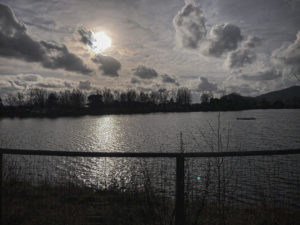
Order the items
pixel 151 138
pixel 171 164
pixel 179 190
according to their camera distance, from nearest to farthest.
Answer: pixel 179 190
pixel 171 164
pixel 151 138

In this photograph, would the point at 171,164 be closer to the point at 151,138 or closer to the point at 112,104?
the point at 151,138

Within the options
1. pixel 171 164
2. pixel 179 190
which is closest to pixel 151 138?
pixel 171 164

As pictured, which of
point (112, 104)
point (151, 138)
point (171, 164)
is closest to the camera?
point (171, 164)

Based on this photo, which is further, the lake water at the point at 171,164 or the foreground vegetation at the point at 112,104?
the foreground vegetation at the point at 112,104

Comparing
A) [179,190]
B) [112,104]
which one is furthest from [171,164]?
[112,104]

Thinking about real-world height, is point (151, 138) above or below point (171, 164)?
below

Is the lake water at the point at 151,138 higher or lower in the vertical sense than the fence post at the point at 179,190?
lower

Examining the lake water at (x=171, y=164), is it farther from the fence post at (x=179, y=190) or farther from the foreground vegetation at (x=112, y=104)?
the foreground vegetation at (x=112, y=104)

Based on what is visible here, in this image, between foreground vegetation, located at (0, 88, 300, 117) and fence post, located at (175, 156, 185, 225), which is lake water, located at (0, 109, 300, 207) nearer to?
fence post, located at (175, 156, 185, 225)

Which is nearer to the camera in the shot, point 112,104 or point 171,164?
point 171,164

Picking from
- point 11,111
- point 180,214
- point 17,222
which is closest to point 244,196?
point 180,214

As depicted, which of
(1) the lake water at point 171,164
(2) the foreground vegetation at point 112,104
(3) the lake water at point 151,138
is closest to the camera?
(1) the lake water at point 171,164

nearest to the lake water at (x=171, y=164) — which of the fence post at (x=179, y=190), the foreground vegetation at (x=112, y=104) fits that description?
the fence post at (x=179, y=190)

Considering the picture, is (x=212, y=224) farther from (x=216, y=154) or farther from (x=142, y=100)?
(x=142, y=100)
